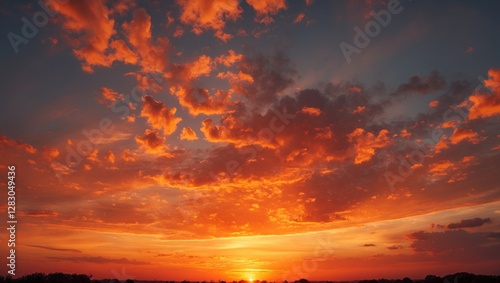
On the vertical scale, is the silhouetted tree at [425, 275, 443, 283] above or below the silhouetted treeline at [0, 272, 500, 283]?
below

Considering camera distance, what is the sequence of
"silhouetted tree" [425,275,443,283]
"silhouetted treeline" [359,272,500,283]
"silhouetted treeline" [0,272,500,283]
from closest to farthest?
"silhouetted treeline" [0,272,500,283] → "silhouetted treeline" [359,272,500,283] → "silhouetted tree" [425,275,443,283]

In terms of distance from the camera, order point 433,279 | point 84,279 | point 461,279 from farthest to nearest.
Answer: point 433,279, point 461,279, point 84,279

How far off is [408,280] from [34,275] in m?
93.6

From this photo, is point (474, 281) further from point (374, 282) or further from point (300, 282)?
point (300, 282)

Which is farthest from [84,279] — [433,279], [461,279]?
[433,279]

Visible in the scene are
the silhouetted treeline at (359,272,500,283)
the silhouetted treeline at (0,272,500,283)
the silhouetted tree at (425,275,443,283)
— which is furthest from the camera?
the silhouetted tree at (425,275,443,283)

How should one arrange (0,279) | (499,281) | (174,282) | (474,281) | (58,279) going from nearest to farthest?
1. (0,279)
2. (58,279)
3. (499,281)
4. (474,281)
5. (174,282)

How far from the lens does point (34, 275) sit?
2293 inches

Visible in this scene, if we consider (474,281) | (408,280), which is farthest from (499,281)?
(408,280)

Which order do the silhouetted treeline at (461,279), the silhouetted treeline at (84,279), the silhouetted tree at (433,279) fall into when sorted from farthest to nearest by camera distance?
the silhouetted tree at (433,279), the silhouetted treeline at (461,279), the silhouetted treeline at (84,279)

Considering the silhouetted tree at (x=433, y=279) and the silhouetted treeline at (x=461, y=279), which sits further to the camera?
the silhouetted tree at (x=433, y=279)

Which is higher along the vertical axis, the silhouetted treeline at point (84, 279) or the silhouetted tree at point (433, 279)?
the silhouetted treeline at point (84, 279)

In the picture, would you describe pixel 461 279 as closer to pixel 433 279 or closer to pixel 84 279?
pixel 433 279

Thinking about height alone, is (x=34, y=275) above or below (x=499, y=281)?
above
